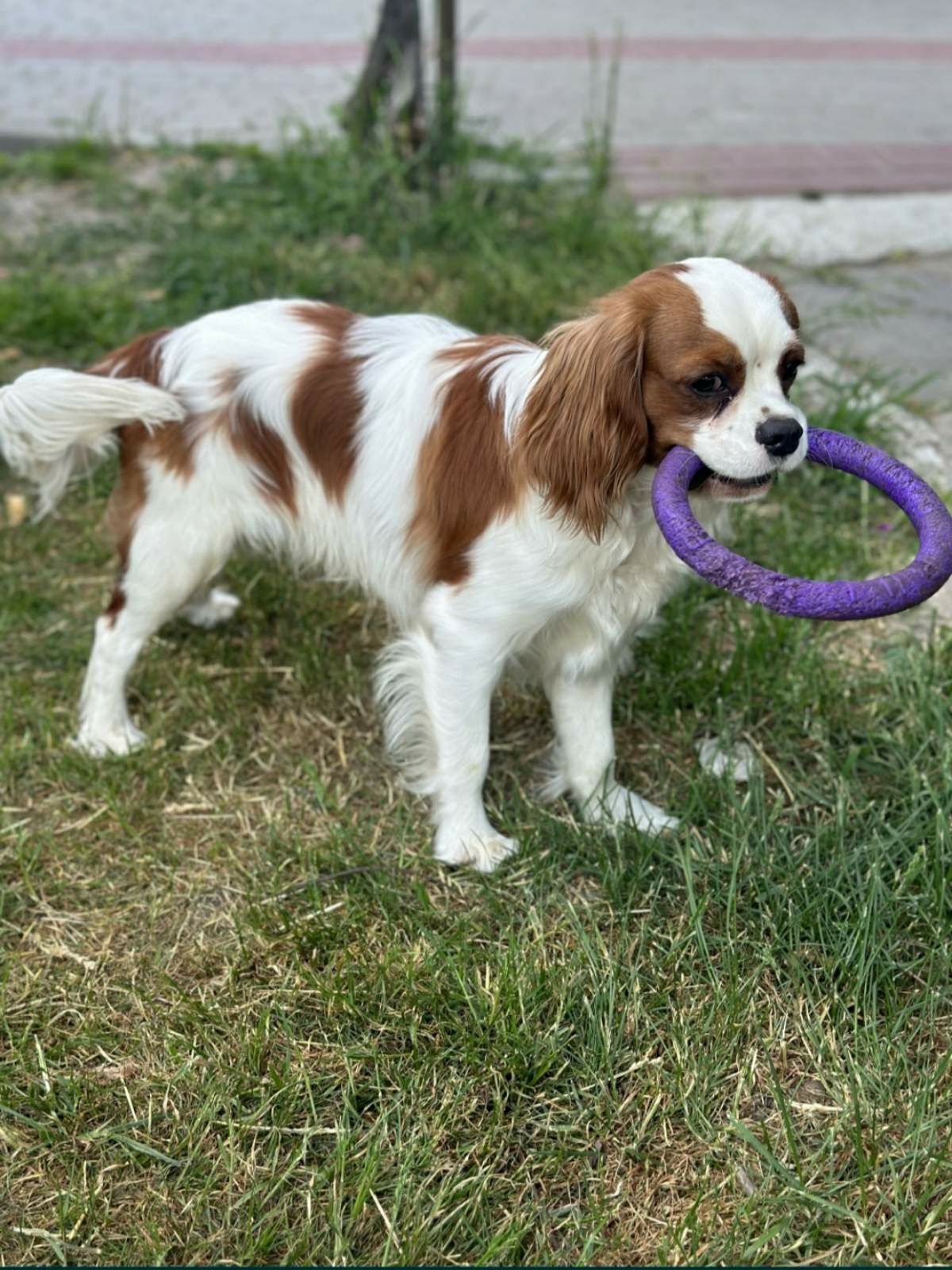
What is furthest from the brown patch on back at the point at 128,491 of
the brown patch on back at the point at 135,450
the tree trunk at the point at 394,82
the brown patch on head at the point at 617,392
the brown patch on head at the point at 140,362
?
the tree trunk at the point at 394,82

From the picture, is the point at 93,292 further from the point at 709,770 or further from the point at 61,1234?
the point at 61,1234

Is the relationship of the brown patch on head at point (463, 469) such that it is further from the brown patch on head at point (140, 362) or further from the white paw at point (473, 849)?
the brown patch on head at point (140, 362)

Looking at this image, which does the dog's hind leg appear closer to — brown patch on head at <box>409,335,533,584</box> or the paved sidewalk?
brown patch on head at <box>409,335,533,584</box>

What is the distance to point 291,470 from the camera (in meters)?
3.29

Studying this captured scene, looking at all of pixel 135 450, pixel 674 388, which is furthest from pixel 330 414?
pixel 674 388

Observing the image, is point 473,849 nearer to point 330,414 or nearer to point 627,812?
point 627,812

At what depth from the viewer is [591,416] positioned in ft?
8.94

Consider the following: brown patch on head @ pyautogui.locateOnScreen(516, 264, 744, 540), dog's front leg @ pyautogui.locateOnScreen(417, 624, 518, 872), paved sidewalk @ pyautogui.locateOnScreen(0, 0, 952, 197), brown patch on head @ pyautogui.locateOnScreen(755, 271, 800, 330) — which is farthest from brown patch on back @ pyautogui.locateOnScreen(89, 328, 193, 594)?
paved sidewalk @ pyautogui.locateOnScreen(0, 0, 952, 197)

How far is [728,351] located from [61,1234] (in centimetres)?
193

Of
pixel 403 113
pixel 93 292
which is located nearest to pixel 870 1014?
pixel 93 292

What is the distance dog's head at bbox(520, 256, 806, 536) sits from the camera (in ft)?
8.63

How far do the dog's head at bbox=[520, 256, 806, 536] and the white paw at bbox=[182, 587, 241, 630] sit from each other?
1.50m

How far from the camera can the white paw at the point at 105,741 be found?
11.6 feet

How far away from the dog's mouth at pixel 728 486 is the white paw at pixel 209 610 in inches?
66.8
